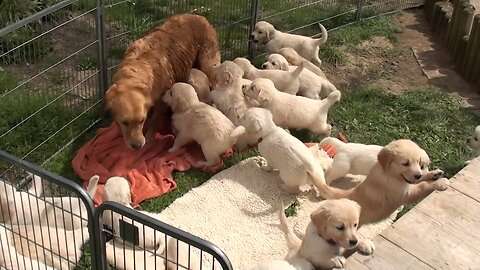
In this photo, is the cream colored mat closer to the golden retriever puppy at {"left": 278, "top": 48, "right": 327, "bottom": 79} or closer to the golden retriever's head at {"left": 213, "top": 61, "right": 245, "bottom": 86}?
the golden retriever's head at {"left": 213, "top": 61, "right": 245, "bottom": 86}

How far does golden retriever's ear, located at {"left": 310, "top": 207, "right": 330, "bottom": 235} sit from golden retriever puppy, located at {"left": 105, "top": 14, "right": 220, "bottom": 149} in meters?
1.83

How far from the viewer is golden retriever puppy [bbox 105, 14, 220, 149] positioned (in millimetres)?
5184

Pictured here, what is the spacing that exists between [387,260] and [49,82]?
3100mm

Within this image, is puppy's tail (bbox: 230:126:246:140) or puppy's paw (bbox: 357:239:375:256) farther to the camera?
puppy's tail (bbox: 230:126:246:140)

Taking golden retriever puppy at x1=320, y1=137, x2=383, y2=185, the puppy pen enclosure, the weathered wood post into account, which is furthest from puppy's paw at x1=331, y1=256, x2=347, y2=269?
the weathered wood post

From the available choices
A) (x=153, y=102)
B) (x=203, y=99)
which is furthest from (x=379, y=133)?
(x=153, y=102)

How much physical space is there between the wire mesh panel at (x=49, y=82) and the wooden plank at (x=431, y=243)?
2.87 m

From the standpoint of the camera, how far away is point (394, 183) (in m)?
4.52

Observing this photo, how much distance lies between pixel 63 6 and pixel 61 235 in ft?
5.96

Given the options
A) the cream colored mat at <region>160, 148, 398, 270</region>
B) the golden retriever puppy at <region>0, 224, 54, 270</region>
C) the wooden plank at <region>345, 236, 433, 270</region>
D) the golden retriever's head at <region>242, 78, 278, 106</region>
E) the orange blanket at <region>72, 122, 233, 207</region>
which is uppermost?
the golden retriever's head at <region>242, 78, 278, 106</region>

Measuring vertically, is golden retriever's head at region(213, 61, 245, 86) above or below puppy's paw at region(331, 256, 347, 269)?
above

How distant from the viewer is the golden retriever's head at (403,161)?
4.42 m

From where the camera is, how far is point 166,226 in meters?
2.93

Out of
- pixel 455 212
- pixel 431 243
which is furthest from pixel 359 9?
pixel 431 243
